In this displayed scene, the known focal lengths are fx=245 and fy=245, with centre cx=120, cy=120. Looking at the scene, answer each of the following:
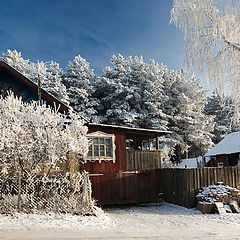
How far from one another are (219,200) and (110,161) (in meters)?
6.01

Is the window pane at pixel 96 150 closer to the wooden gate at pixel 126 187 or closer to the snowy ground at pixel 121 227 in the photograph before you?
the wooden gate at pixel 126 187

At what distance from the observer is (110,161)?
14.1 meters

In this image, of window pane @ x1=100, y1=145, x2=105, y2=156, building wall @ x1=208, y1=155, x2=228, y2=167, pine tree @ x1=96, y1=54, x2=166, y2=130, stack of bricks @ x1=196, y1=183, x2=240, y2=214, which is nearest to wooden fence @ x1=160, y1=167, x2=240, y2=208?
stack of bricks @ x1=196, y1=183, x2=240, y2=214

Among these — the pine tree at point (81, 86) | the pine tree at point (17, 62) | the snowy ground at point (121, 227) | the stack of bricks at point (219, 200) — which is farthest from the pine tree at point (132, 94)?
the snowy ground at point (121, 227)

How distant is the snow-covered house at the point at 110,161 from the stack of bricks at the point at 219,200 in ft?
12.3

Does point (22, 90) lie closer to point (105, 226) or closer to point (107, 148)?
point (107, 148)

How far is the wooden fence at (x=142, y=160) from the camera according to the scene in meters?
14.6

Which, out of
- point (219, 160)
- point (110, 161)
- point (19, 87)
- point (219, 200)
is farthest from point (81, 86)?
point (219, 200)

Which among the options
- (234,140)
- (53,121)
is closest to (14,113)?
(53,121)

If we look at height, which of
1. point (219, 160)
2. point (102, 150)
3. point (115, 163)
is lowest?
point (219, 160)

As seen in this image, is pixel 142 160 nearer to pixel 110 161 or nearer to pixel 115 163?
pixel 115 163

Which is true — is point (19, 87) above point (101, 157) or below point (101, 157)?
above

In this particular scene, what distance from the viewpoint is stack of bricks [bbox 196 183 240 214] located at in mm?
11117

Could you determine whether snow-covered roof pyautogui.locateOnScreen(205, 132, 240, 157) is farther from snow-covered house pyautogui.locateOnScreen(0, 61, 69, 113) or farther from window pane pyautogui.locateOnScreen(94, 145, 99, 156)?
snow-covered house pyautogui.locateOnScreen(0, 61, 69, 113)
